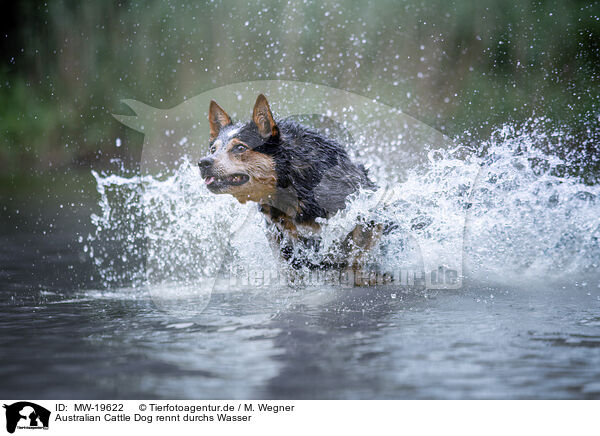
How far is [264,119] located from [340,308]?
1.26 m

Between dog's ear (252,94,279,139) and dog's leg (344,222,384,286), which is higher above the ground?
dog's ear (252,94,279,139)

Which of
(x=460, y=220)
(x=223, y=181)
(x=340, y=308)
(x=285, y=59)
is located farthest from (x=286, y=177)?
(x=285, y=59)

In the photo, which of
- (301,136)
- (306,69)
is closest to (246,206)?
(301,136)

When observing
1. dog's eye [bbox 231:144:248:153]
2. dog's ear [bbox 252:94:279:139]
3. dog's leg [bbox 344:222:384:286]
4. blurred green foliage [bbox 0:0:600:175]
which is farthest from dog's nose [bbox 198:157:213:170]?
blurred green foliage [bbox 0:0:600:175]

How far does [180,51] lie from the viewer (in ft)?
36.1

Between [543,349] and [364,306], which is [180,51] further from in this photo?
[543,349]

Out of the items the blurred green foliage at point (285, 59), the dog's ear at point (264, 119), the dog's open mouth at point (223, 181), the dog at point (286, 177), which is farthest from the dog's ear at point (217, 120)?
the blurred green foliage at point (285, 59)

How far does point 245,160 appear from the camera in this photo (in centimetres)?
377

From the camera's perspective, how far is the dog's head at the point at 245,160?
3.68m

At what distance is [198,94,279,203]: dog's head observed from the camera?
12.1 feet

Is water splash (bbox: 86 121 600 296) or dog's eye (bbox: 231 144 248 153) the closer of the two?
dog's eye (bbox: 231 144 248 153)
